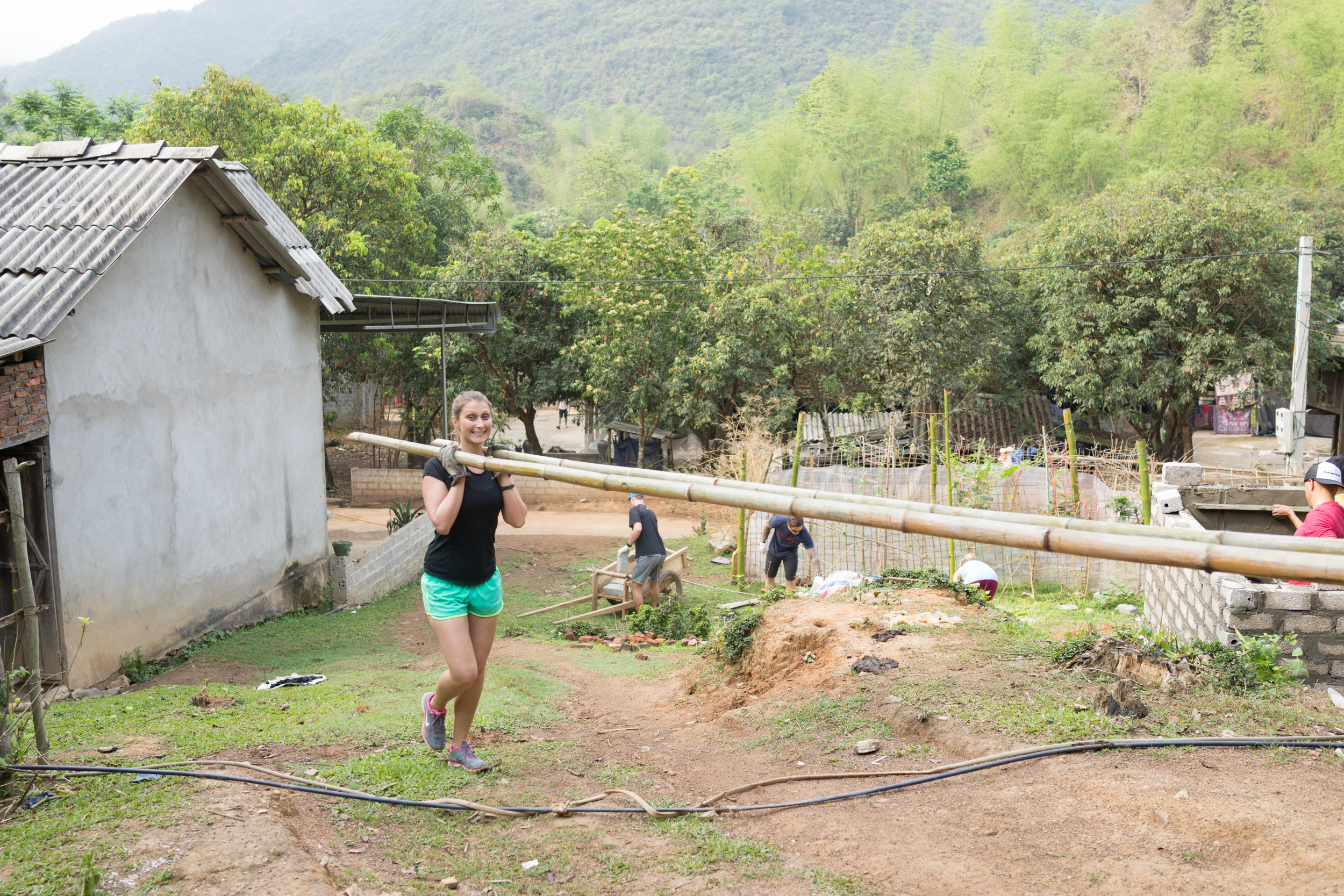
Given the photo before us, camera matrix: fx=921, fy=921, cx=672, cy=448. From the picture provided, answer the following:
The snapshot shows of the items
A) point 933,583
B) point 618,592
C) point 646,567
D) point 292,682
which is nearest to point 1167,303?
point 933,583

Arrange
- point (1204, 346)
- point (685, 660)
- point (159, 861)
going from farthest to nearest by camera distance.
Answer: point (1204, 346), point (685, 660), point (159, 861)

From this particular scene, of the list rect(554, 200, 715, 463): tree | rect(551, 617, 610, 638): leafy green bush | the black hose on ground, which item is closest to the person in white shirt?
rect(551, 617, 610, 638): leafy green bush

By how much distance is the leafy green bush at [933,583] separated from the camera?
319 inches

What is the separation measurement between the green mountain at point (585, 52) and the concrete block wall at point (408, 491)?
57843mm

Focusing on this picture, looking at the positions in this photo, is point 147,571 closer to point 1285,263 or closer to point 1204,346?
point 1204,346

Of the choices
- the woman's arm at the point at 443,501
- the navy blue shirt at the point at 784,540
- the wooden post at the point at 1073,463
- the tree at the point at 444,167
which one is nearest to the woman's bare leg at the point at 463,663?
the woman's arm at the point at 443,501

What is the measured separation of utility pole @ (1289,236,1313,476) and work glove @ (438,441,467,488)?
1628 centimetres

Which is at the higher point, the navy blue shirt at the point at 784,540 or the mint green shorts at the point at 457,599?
the mint green shorts at the point at 457,599

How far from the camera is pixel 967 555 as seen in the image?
11227 millimetres

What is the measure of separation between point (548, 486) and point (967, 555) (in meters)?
12.7

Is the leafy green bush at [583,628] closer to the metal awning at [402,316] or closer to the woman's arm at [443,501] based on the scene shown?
the metal awning at [402,316]

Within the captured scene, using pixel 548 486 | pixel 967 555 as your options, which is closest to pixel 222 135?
pixel 548 486

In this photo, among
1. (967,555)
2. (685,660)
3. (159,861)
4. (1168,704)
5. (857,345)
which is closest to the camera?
(159,861)

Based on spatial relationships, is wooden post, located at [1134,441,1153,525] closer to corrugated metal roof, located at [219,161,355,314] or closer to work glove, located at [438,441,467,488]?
work glove, located at [438,441,467,488]
